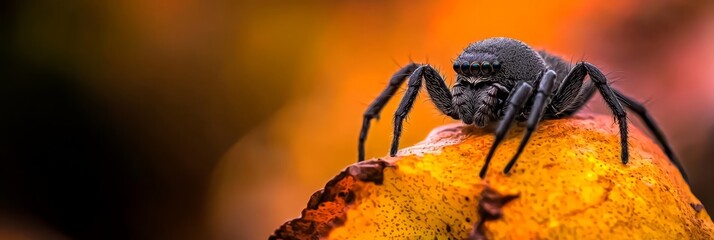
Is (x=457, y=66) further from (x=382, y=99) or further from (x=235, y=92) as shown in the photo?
(x=235, y=92)

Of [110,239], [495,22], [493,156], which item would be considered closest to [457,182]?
[493,156]

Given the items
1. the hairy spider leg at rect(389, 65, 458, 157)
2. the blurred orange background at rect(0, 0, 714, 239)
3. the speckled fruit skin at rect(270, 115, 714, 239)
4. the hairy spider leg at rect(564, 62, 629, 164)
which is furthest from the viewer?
the blurred orange background at rect(0, 0, 714, 239)

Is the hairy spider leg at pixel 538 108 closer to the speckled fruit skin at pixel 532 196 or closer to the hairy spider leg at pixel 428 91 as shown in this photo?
the speckled fruit skin at pixel 532 196

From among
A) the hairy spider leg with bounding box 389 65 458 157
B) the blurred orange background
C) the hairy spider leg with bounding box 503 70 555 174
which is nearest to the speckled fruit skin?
the hairy spider leg with bounding box 503 70 555 174

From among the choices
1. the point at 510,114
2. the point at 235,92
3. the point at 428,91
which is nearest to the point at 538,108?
the point at 510,114

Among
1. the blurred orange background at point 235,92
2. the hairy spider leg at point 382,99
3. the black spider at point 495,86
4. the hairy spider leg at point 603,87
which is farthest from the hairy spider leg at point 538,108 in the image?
the blurred orange background at point 235,92

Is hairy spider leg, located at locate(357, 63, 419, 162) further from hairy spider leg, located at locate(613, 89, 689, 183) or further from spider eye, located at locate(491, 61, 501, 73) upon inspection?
hairy spider leg, located at locate(613, 89, 689, 183)

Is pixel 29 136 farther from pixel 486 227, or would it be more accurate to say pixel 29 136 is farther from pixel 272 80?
pixel 486 227
